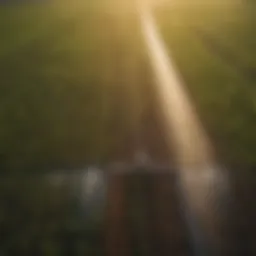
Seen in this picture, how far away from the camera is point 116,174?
6.13 metres

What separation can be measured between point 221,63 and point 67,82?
1860mm

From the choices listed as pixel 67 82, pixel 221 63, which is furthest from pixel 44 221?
pixel 221 63

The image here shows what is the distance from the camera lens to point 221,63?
8328 millimetres

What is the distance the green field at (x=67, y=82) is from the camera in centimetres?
664

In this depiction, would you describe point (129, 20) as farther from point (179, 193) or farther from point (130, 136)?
point (179, 193)

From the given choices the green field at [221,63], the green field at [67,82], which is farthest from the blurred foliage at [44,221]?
the green field at [221,63]

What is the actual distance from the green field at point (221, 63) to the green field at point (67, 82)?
1.88ft

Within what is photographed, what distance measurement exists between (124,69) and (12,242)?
329cm

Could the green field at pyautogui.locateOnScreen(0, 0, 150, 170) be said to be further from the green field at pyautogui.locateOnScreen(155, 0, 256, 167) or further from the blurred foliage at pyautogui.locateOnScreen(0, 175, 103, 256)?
the green field at pyautogui.locateOnScreen(155, 0, 256, 167)

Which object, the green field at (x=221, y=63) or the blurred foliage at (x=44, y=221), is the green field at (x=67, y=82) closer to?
the blurred foliage at (x=44, y=221)

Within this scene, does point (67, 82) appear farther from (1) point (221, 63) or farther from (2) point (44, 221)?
(2) point (44, 221)

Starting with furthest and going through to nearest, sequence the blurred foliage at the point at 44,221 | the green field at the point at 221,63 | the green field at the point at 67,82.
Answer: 1. the green field at the point at 221,63
2. the green field at the point at 67,82
3. the blurred foliage at the point at 44,221

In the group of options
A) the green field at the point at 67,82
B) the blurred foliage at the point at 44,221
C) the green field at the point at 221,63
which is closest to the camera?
the blurred foliage at the point at 44,221

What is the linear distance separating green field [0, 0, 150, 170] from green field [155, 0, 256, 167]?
57 centimetres
